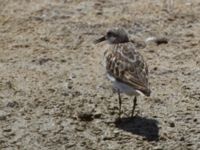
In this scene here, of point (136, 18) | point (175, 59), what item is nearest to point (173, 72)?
point (175, 59)

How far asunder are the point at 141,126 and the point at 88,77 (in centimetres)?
143

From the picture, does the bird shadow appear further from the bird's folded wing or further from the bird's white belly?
the bird's folded wing

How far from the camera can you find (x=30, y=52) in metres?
11.2

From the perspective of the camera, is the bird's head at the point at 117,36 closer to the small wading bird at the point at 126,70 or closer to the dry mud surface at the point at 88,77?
the small wading bird at the point at 126,70

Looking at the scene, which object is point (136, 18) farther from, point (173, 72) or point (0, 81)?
point (0, 81)

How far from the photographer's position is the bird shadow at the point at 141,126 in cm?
910

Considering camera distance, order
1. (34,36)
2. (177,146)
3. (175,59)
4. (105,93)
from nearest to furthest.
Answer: (177,146)
(105,93)
(175,59)
(34,36)

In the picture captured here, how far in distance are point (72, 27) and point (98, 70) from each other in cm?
152

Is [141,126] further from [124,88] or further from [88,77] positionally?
[88,77]

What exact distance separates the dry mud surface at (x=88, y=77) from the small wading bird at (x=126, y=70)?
0.49 meters

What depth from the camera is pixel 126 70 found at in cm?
921

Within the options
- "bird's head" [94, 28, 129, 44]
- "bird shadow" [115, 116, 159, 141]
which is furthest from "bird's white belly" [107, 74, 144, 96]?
"bird's head" [94, 28, 129, 44]

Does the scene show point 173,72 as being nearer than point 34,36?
Yes

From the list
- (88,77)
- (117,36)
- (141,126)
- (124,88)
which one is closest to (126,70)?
(124,88)
